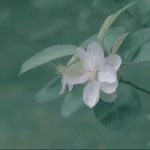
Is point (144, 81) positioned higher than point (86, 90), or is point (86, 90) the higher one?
point (144, 81)

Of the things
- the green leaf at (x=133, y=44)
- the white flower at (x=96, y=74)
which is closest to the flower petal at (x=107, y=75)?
the white flower at (x=96, y=74)

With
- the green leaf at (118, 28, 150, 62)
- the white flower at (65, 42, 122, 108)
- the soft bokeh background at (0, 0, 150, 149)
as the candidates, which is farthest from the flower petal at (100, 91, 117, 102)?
the soft bokeh background at (0, 0, 150, 149)

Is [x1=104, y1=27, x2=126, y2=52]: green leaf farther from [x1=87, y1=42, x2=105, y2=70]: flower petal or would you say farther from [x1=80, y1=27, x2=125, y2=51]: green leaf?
[x1=87, y1=42, x2=105, y2=70]: flower petal

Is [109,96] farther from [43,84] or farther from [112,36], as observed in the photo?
[43,84]

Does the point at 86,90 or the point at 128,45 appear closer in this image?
the point at 86,90

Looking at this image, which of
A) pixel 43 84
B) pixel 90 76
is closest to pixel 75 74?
pixel 90 76

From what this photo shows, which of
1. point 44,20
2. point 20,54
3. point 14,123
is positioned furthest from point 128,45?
point 44,20

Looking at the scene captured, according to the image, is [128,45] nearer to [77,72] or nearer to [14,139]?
[77,72]
